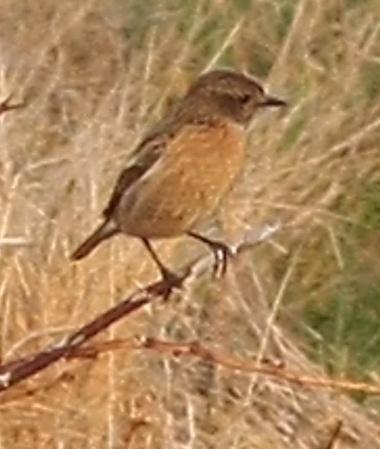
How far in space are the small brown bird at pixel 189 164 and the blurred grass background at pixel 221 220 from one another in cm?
42

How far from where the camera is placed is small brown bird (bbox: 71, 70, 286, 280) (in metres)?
2.57

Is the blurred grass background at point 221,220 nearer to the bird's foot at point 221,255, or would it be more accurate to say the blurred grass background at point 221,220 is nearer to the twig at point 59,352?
the bird's foot at point 221,255

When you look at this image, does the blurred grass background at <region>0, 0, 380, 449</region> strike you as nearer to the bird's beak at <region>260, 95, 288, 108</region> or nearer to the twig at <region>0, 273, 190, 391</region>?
the bird's beak at <region>260, 95, 288, 108</region>

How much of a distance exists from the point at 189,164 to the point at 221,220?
121 centimetres

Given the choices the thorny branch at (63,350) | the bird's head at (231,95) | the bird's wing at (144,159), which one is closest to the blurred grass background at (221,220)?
the bird's wing at (144,159)

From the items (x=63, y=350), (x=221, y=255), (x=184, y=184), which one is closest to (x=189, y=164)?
(x=184, y=184)

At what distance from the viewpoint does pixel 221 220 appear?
12.6 feet

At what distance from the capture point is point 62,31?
4.52 m

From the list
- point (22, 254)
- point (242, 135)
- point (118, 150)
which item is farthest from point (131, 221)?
point (118, 150)

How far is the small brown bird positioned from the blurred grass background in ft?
1.38

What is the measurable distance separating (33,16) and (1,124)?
34.6 inches

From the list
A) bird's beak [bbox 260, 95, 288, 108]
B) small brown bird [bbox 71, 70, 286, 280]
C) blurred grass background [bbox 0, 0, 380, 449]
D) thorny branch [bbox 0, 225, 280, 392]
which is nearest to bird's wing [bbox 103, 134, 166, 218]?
small brown bird [bbox 71, 70, 286, 280]

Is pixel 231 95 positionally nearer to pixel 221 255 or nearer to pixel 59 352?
pixel 221 255

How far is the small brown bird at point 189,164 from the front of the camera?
2.57 metres
